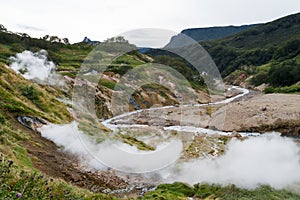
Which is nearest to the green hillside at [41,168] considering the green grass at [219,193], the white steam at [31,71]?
the green grass at [219,193]

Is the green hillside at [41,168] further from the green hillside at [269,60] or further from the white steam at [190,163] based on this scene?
the green hillside at [269,60]

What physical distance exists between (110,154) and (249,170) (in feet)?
Answer: 23.6

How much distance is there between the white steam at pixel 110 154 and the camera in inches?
653

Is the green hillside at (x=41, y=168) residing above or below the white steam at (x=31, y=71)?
below

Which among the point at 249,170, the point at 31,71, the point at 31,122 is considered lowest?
the point at 31,122

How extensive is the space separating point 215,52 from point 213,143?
15919 cm

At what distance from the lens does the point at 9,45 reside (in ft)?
199

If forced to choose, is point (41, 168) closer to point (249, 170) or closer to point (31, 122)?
point (31, 122)

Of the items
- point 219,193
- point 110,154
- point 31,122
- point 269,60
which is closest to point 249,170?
point 219,193

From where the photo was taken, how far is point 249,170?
A: 1528 cm

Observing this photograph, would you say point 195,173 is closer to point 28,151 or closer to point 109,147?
point 109,147

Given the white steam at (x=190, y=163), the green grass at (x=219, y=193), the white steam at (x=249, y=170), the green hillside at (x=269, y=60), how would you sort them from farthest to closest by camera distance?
1. the green hillside at (x=269, y=60)
2. the white steam at (x=190, y=163)
3. the white steam at (x=249, y=170)
4. the green grass at (x=219, y=193)

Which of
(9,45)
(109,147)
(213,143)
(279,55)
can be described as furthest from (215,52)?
(109,147)

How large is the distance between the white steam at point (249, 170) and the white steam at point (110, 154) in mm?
1160
